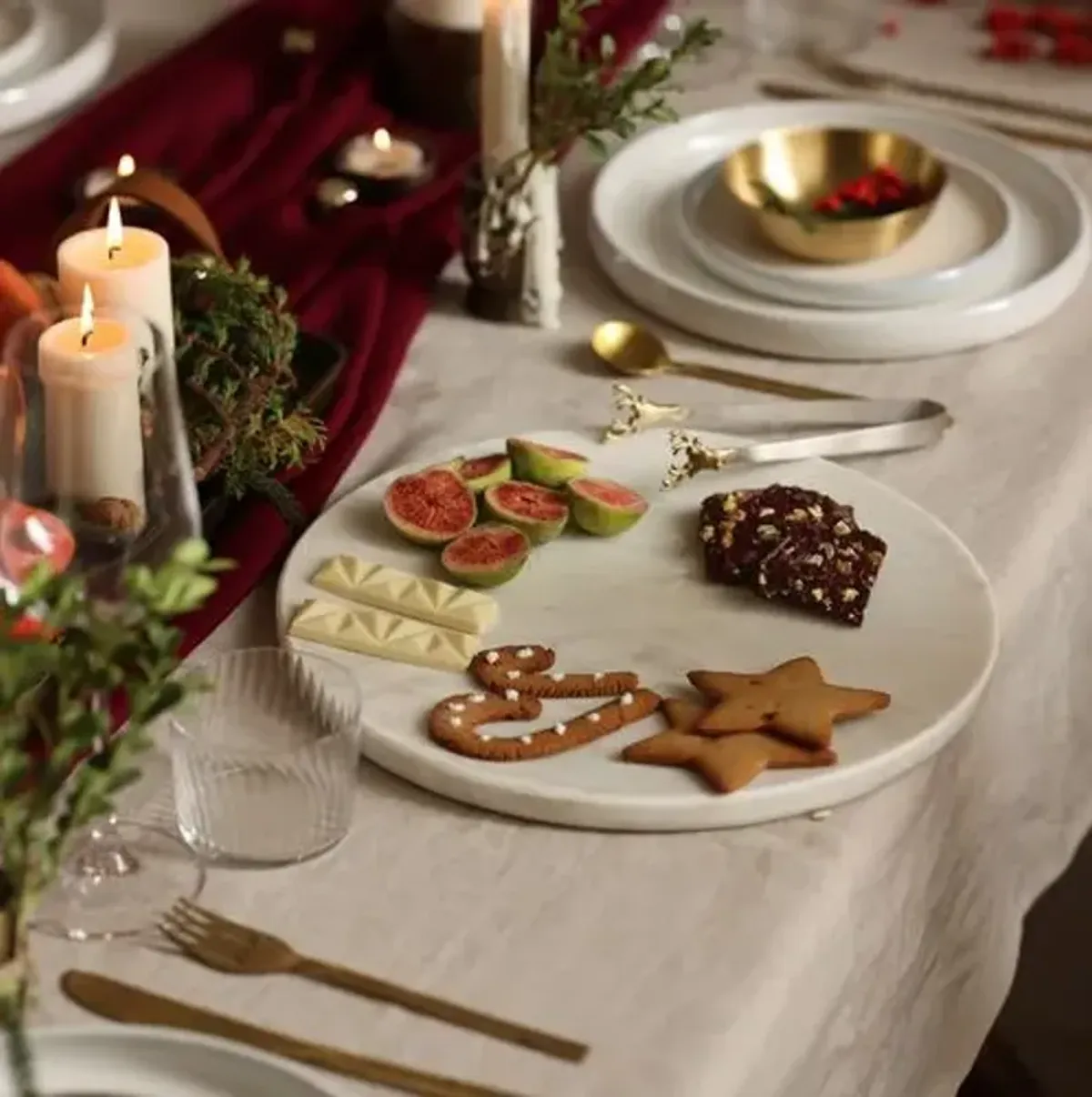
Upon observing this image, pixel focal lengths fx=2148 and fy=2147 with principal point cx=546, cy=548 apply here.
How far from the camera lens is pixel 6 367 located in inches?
43.7

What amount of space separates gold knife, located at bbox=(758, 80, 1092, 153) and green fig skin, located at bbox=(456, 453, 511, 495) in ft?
2.44

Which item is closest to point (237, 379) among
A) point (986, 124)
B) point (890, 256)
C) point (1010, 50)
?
point (890, 256)

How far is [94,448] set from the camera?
43.2 inches

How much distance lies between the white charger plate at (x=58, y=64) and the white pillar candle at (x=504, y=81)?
0.49 metres

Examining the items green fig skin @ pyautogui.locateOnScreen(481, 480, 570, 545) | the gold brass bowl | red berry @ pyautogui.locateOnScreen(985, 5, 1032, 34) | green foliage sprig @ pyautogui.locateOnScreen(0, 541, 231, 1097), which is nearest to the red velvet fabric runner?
green fig skin @ pyautogui.locateOnScreen(481, 480, 570, 545)

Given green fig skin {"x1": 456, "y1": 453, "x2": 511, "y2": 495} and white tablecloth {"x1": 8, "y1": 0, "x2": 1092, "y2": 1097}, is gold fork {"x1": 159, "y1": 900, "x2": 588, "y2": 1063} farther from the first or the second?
green fig skin {"x1": 456, "y1": 453, "x2": 511, "y2": 495}

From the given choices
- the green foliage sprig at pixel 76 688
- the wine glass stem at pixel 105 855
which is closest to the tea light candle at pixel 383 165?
the wine glass stem at pixel 105 855

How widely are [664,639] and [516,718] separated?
0.38 feet

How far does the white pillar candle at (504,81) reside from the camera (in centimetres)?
144

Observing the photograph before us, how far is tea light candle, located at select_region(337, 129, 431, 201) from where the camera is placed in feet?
5.40

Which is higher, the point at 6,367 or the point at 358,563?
the point at 6,367

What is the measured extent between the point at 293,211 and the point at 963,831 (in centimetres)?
71

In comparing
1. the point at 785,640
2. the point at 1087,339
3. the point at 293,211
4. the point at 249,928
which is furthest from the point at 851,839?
the point at 293,211

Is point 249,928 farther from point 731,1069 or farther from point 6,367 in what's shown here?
point 6,367
